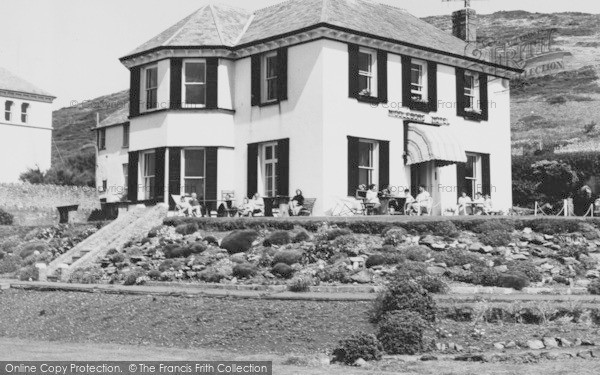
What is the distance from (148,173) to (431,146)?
13.0 m

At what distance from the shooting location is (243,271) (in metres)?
28.0

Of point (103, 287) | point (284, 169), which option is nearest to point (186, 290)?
point (103, 287)

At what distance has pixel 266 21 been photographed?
43031 millimetres

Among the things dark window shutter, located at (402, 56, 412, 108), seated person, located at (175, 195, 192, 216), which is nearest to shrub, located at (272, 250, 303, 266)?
seated person, located at (175, 195, 192, 216)

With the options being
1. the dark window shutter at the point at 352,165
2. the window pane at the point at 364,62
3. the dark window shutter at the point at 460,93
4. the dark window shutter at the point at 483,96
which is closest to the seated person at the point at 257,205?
the dark window shutter at the point at 352,165

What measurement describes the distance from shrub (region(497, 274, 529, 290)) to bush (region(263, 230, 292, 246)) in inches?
318

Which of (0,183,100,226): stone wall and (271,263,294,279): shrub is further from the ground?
(0,183,100,226): stone wall

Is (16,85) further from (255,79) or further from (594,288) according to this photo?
(594,288)

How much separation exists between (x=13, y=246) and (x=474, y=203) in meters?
20.1

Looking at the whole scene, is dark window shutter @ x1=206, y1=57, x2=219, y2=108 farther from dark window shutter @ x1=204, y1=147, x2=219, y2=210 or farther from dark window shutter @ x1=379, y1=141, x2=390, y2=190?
dark window shutter @ x1=379, y1=141, x2=390, y2=190

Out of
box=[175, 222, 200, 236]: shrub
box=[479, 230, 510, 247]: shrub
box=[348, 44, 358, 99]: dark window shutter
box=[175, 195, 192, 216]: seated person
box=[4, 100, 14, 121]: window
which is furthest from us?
box=[4, 100, 14, 121]: window

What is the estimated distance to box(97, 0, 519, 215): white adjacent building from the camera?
1486 inches

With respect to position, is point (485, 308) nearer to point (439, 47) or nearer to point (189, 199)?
point (189, 199)

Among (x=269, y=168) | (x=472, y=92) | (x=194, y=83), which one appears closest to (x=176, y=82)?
(x=194, y=83)
